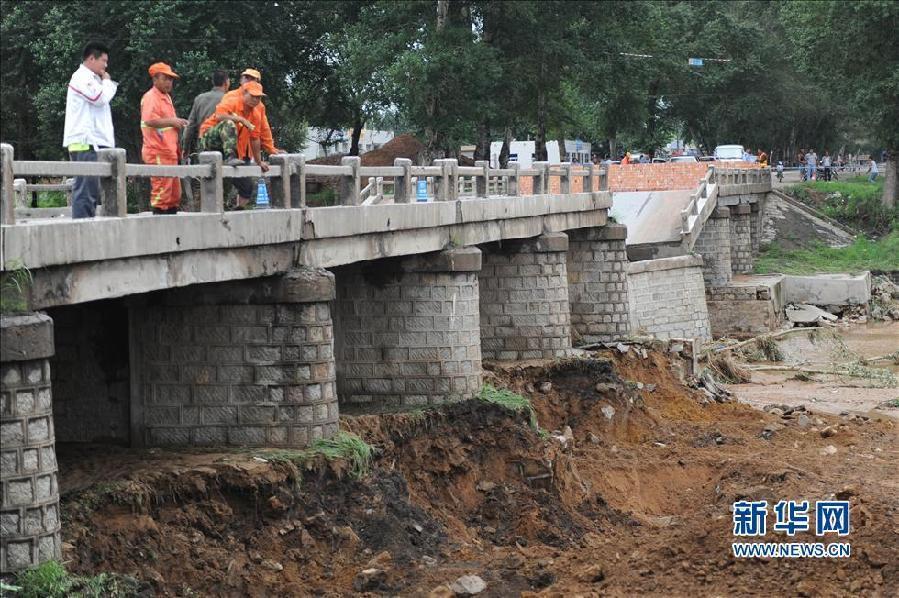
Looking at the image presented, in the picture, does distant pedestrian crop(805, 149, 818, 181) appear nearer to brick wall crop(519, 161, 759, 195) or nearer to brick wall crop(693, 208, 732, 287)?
brick wall crop(519, 161, 759, 195)

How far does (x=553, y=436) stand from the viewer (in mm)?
24484

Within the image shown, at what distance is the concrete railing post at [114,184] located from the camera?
13555 millimetres

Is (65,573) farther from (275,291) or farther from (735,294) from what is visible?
(735,294)

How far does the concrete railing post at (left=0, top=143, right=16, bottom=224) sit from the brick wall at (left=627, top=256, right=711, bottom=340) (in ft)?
84.3

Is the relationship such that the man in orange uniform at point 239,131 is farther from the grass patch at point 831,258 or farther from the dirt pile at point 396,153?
the grass patch at point 831,258

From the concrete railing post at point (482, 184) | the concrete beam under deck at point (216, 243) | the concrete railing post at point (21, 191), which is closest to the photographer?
the concrete beam under deck at point (216, 243)

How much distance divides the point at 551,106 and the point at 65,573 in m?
49.4

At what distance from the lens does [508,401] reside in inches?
889

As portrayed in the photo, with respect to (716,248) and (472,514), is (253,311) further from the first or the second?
(716,248)

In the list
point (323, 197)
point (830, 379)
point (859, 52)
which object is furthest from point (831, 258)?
point (323, 197)

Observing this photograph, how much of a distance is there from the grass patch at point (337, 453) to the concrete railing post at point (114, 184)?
3781 mm

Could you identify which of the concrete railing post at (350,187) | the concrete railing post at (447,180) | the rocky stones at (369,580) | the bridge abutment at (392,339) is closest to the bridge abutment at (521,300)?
the concrete railing post at (447,180)

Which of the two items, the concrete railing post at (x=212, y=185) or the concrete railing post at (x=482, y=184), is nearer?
the concrete railing post at (x=212, y=185)

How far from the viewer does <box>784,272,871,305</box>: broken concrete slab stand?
4925cm
